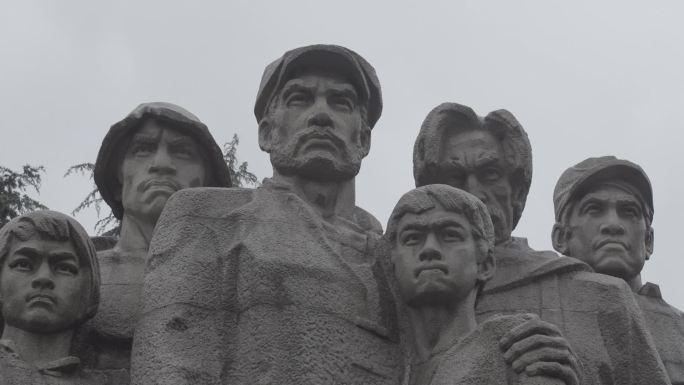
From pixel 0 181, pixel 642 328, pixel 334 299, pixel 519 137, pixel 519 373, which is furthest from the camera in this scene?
pixel 0 181

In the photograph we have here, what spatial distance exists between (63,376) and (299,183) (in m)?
1.82

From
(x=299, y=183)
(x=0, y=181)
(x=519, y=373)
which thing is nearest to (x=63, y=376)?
(x=299, y=183)

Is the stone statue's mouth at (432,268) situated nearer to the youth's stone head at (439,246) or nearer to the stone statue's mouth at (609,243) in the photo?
the youth's stone head at (439,246)

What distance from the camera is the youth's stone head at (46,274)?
9.62 meters

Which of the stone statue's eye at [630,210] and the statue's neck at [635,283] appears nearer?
the stone statue's eye at [630,210]

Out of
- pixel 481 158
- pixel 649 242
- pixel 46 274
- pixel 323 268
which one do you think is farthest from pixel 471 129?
pixel 46 274

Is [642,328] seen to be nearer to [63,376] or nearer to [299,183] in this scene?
[299,183]

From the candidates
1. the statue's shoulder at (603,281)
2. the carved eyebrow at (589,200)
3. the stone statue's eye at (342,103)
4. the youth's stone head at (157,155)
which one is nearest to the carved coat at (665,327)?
the carved eyebrow at (589,200)

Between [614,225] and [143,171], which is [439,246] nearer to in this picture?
[614,225]

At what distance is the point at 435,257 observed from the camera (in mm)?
9250

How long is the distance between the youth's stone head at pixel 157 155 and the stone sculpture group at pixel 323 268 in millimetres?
13

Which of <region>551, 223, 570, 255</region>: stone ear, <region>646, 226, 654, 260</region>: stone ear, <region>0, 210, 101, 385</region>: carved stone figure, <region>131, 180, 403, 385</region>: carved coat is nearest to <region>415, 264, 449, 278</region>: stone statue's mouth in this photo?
<region>131, 180, 403, 385</region>: carved coat

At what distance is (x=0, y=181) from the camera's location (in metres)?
20.2

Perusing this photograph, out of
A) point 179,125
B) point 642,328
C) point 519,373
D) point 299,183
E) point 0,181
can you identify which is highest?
point 0,181
